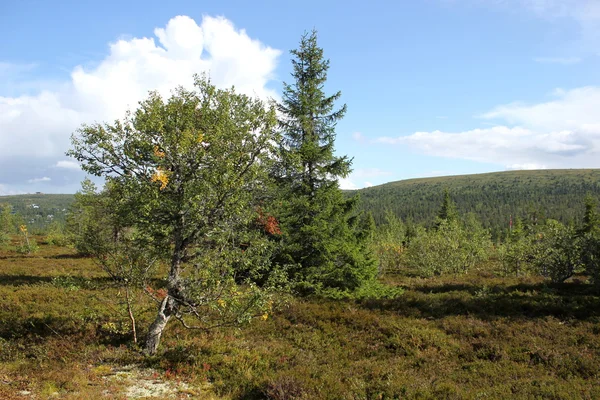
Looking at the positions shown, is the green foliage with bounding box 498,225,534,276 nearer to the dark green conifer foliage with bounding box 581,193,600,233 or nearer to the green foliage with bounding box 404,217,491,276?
the green foliage with bounding box 404,217,491,276

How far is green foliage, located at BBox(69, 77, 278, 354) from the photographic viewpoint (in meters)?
11.2

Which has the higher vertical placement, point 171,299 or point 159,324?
point 171,299

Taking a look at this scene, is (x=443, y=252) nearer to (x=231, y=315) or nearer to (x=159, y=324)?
(x=231, y=315)

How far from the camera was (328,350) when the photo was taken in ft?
45.3

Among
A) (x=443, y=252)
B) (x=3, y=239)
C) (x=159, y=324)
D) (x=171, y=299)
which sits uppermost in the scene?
(x=3, y=239)

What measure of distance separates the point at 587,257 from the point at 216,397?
23.2m

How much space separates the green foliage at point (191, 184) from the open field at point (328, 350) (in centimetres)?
210

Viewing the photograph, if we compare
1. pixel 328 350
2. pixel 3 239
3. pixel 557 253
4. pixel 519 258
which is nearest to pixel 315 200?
pixel 328 350

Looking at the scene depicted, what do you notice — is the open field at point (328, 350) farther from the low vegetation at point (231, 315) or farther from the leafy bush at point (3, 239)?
the leafy bush at point (3, 239)

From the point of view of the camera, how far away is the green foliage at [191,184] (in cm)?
1120

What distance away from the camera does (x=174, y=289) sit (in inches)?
492

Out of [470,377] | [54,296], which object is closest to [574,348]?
[470,377]

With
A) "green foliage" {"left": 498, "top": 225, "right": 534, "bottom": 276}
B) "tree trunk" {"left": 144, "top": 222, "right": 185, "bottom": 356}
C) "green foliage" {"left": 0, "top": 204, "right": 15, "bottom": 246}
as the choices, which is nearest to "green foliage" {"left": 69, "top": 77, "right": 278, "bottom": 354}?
"tree trunk" {"left": 144, "top": 222, "right": 185, "bottom": 356}

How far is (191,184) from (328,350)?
346 inches
